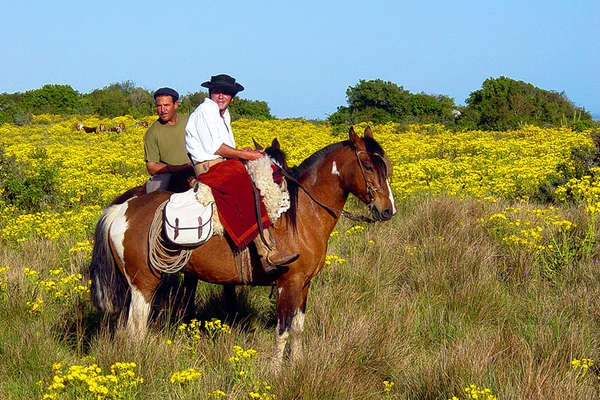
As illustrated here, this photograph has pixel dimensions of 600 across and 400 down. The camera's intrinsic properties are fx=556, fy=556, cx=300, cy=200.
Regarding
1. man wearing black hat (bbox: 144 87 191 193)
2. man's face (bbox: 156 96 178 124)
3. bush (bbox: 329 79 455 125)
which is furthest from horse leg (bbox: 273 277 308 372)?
bush (bbox: 329 79 455 125)

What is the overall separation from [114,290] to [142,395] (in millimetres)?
1157

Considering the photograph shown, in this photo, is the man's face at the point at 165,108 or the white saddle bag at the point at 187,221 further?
the man's face at the point at 165,108

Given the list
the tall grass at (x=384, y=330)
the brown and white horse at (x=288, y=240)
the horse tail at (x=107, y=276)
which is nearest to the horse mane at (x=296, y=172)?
the brown and white horse at (x=288, y=240)

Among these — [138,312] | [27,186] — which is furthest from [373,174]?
[27,186]

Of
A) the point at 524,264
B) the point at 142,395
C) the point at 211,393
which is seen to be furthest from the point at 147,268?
the point at 524,264

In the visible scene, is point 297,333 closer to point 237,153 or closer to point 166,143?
point 237,153

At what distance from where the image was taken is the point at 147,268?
4.49m

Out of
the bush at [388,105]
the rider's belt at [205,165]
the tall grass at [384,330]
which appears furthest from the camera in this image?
the bush at [388,105]

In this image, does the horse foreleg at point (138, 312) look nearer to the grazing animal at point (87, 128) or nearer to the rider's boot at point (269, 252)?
the rider's boot at point (269, 252)

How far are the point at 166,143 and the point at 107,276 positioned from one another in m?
1.70

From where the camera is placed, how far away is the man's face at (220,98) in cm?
461

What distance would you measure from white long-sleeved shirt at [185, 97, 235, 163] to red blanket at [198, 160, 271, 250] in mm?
155

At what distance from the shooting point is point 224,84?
15.1ft

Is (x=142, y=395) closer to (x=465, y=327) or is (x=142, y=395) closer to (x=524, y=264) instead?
(x=465, y=327)
